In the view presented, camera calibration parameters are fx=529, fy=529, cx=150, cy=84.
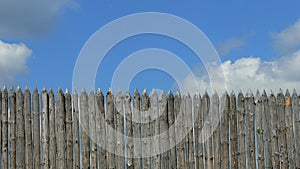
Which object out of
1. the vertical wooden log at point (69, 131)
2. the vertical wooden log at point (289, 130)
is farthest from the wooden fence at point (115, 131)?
the vertical wooden log at point (289, 130)

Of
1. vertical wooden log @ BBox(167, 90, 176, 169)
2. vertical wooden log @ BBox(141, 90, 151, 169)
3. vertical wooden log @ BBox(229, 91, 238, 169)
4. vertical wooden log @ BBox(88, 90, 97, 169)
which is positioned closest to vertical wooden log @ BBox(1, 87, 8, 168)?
vertical wooden log @ BBox(88, 90, 97, 169)

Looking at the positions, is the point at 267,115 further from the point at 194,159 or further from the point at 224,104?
the point at 194,159

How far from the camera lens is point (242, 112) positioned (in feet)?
34.8

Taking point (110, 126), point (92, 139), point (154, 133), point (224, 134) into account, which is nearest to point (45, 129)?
point (92, 139)

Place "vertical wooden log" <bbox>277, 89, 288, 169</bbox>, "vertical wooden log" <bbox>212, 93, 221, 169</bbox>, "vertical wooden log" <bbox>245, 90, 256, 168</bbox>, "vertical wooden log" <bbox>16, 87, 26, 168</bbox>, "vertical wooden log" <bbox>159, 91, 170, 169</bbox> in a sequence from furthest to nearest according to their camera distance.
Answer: "vertical wooden log" <bbox>277, 89, 288, 169</bbox> → "vertical wooden log" <bbox>245, 90, 256, 168</bbox> → "vertical wooden log" <bbox>212, 93, 221, 169</bbox> → "vertical wooden log" <bbox>159, 91, 170, 169</bbox> → "vertical wooden log" <bbox>16, 87, 26, 168</bbox>

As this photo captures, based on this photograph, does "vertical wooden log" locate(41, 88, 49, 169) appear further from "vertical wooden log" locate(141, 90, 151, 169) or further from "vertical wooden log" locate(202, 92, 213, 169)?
"vertical wooden log" locate(202, 92, 213, 169)

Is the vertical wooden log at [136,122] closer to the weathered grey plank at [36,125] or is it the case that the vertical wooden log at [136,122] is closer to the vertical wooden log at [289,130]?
the weathered grey plank at [36,125]

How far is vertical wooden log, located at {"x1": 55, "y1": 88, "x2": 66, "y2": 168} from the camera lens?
995 cm

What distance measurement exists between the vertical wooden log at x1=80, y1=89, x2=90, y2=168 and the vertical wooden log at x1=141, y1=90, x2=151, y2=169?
41.6 inches

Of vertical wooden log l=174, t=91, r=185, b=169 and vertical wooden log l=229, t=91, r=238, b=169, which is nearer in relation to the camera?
vertical wooden log l=174, t=91, r=185, b=169

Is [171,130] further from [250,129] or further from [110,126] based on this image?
[250,129]

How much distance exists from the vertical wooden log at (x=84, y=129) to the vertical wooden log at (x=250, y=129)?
3195 millimetres

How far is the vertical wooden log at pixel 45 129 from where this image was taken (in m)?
9.95

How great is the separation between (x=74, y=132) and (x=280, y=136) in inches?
167
